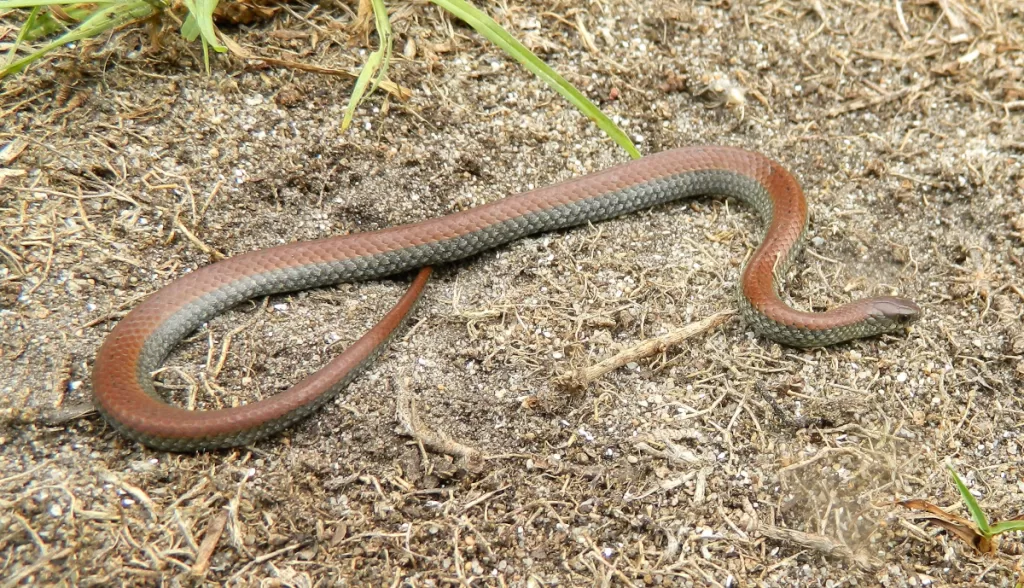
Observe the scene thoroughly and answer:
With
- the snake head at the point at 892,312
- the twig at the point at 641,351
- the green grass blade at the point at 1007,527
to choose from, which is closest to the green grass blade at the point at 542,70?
the twig at the point at 641,351

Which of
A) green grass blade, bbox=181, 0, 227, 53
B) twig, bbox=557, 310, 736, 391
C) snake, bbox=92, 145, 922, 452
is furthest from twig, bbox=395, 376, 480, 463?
green grass blade, bbox=181, 0, 227, 53

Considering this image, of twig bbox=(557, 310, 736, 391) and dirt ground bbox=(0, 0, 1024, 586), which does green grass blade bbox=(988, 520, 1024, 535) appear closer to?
dirt ground bbox=(0, 0, 1024, 586)

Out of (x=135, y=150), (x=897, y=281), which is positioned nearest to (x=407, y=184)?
(x=135, y=150)

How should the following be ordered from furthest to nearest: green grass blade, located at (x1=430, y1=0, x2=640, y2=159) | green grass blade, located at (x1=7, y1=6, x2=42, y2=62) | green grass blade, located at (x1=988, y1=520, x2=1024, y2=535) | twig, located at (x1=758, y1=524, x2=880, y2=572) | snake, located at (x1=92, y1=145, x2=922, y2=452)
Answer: green grass blade, located at (x1=7, y1=6, x2=42, y2=62)
green grass blade, located at (x1=430, y1=0, x2=640, y2=159)
snake, located at (x1=92, y1=145, x2=922, y2=452)
twig, located at (x1=758, y1=524, x2=880, y2=572)
green grass blade, located at (x1=988, y1=520, x2=1024, y2=535)

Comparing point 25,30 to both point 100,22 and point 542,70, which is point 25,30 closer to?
point 100,22

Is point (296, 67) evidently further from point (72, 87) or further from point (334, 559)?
point (334, 559)

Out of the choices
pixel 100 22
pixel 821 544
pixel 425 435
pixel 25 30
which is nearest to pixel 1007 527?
pixel 821 544
